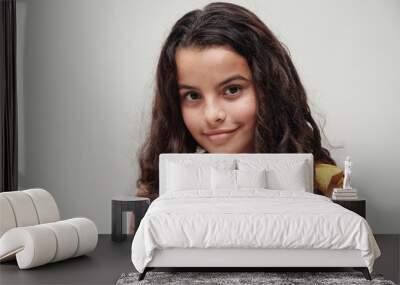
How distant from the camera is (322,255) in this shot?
201 inches

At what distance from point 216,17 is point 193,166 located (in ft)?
5.29

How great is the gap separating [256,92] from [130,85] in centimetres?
138

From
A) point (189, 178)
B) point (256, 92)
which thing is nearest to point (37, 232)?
point (189, 178)

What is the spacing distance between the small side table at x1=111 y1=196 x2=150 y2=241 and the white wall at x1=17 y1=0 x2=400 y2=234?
50 centimetres

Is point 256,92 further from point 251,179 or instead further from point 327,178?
point 327,178

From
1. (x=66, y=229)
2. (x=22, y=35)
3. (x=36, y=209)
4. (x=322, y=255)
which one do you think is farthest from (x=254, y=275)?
(x=22, y=35)

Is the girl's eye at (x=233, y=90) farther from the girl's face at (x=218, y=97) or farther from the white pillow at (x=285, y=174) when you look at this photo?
the white pillow at (x=285, y=174)

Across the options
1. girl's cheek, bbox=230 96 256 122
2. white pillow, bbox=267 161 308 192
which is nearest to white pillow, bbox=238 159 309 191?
white pillow, bbox=267 161 308 192

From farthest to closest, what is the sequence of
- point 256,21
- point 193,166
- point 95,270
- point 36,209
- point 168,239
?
point 256,21 → point 193,166 → point 36,209 → point 95,270 → point 168,239

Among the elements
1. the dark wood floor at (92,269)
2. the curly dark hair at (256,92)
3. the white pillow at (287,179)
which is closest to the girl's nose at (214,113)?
the curly dark hair at (256,92)

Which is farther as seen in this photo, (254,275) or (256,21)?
(256,21)

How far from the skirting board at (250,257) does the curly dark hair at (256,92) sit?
2211mm

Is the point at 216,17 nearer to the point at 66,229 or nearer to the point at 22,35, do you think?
the point at 22,35

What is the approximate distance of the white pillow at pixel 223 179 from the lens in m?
6.57
